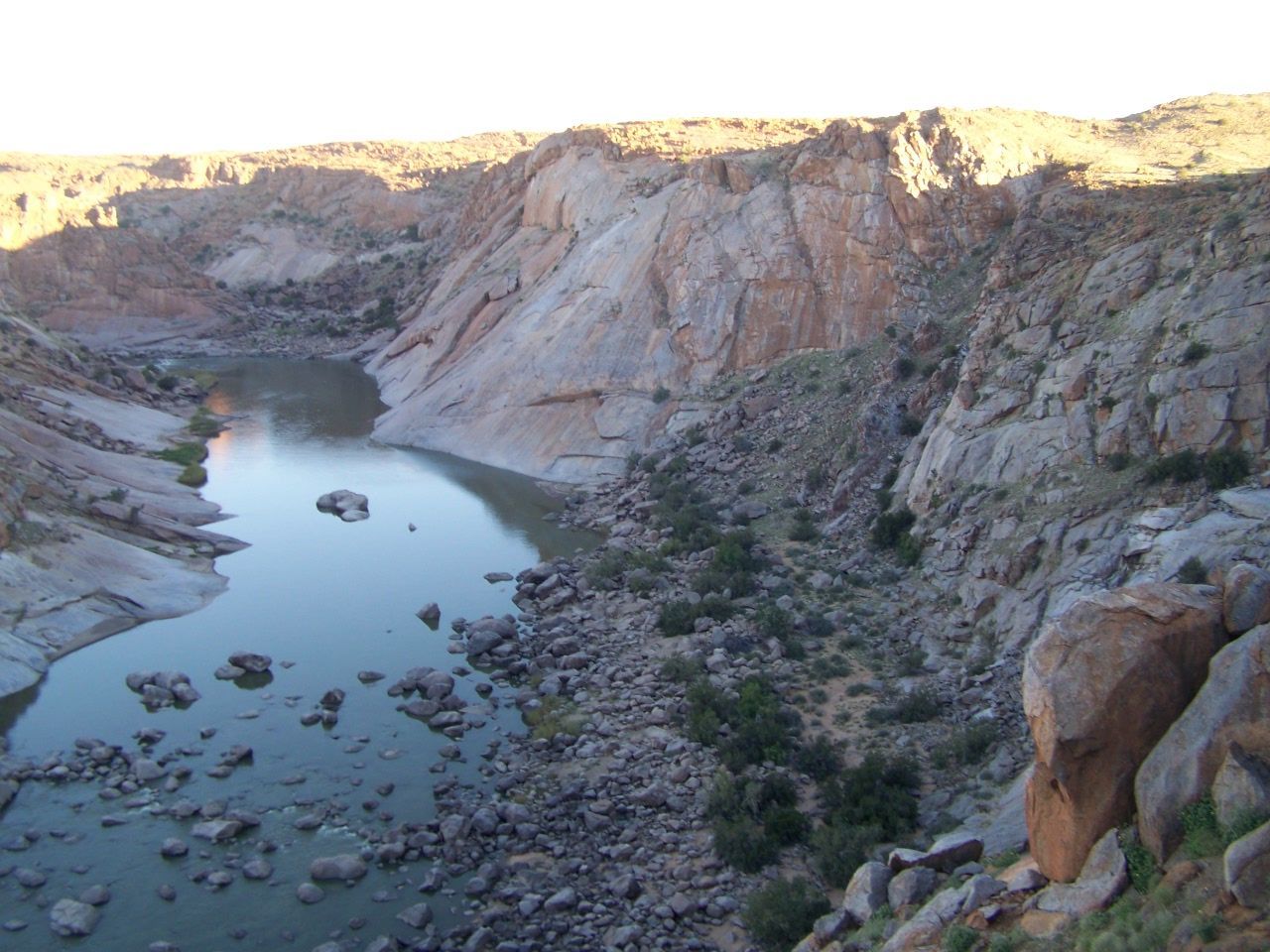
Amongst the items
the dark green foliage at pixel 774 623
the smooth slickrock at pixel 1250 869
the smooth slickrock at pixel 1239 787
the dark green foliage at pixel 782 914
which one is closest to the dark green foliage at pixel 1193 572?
the dark green foliage at pixel 782 914

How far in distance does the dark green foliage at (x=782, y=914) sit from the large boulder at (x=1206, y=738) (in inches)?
173

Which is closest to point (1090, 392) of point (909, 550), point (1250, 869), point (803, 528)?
point (909, 550)

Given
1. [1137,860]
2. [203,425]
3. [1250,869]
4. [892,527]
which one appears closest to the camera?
[1250,869]

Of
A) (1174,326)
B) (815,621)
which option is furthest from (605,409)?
(1174,326)

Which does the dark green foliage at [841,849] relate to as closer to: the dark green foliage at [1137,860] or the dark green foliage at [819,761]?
the dark green foliage at [819,761]

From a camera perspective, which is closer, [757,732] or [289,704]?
[757,732]

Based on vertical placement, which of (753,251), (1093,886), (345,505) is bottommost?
(345,505)

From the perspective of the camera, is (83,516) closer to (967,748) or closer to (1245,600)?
(967,748)

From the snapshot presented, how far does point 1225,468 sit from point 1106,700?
8.06m

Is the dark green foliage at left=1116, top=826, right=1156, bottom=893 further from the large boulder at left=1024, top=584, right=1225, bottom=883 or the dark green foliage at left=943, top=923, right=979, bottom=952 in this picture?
the dark green foliage at left=943, top=923, right=979, bottom=952

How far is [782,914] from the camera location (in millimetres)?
11242

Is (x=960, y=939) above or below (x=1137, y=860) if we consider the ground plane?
below

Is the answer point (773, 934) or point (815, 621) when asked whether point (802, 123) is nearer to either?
point (815, 621)

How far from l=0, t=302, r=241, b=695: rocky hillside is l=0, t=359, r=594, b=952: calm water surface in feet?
2.21
